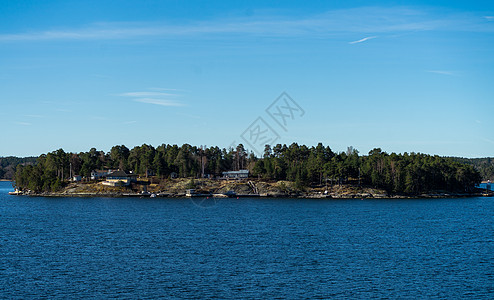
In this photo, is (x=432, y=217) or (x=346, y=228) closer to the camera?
(x=346, y=228)

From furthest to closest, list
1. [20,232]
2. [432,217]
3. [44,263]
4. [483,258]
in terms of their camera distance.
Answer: [432,217], [20,232], [483,258], [44,263]

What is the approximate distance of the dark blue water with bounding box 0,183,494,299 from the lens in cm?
4771

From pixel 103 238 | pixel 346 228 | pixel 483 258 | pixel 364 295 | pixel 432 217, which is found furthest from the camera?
pixel 432 217

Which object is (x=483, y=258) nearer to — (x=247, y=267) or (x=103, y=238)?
(x=247, y=267)

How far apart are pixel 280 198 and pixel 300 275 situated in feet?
474

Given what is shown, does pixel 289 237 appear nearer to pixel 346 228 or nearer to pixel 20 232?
pixel 346 228

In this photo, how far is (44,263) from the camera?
2303 inches

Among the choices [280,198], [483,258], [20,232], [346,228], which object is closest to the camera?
[483,258]

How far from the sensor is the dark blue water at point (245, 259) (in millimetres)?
47713

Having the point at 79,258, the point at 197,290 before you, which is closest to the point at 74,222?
the point at 79,258

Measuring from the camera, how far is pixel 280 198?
648 ft

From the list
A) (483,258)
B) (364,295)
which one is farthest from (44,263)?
(483,258)

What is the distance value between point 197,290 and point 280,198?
151730 millimetres

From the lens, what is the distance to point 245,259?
61344 mm
